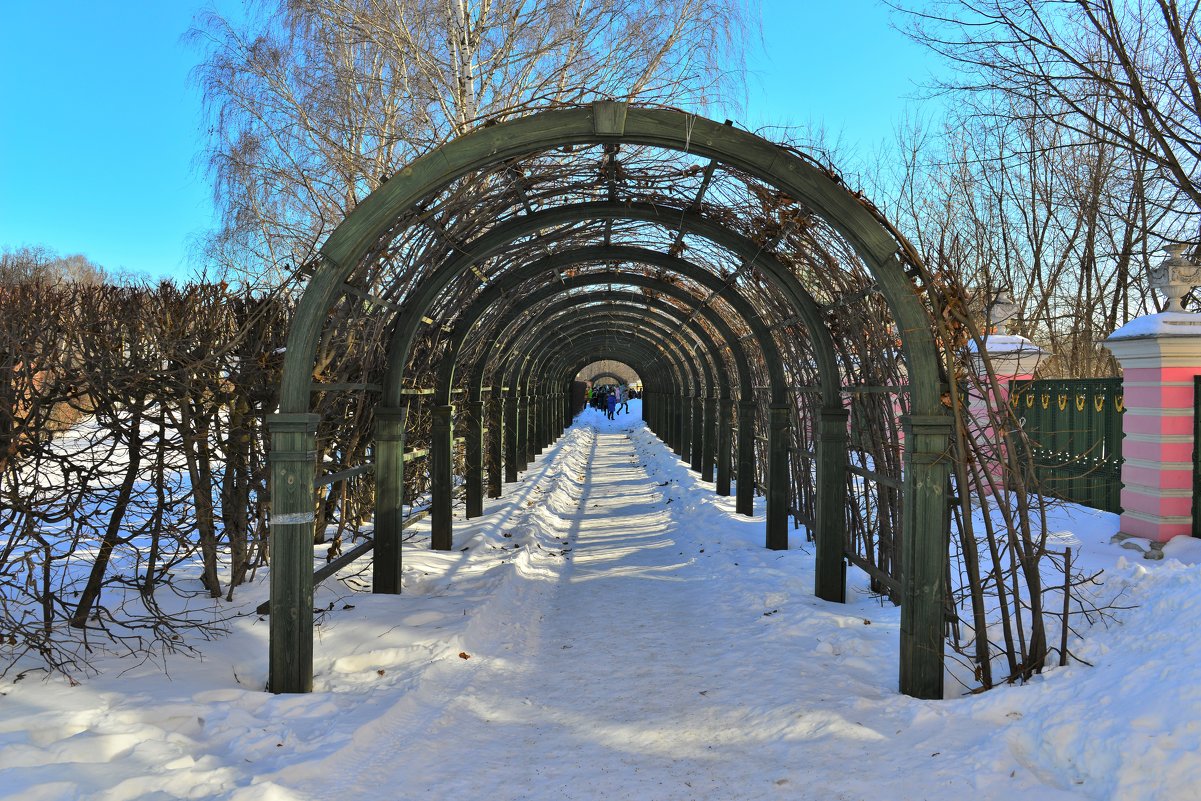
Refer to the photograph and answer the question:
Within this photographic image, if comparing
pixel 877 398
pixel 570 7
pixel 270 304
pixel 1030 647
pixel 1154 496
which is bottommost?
pixel 1030 647

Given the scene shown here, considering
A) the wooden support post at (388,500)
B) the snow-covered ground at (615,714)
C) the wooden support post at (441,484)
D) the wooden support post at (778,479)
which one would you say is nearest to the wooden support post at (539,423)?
the wooden support post at (441,484)

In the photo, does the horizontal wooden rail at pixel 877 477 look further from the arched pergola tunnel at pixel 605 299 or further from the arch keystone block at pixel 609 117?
the arch keystone block at pixel 609 117

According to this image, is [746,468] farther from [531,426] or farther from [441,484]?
[531,426]

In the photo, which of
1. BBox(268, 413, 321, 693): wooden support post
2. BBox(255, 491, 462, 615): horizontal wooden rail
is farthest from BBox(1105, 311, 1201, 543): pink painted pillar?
BBox(268, 413, 321, 693): wooden support post

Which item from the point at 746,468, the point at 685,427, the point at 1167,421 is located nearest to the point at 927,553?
the point at 1167,421

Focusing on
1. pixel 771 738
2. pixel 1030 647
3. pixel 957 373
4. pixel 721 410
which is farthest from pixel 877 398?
pixel 721 410

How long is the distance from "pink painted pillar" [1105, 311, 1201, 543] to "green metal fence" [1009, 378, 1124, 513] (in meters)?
0.78

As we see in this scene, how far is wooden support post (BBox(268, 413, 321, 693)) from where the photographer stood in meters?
3.94

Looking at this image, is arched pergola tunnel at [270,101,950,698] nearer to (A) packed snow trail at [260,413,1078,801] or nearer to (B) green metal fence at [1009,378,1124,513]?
(A) packed snow trail at [260,413,1078,801]

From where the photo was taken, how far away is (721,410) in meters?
12.7

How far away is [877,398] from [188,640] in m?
4.79

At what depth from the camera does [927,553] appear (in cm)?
388

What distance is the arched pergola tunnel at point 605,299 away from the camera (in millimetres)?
3943

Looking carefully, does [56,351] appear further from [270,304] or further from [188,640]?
[188,640]
